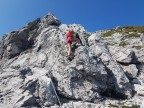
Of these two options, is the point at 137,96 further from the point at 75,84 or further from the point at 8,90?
the point at 8,90

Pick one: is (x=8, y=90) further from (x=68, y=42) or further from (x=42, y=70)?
(x=68, y=42)

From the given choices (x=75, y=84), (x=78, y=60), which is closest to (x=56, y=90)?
(x=75, y=84)

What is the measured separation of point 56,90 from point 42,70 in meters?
3.39

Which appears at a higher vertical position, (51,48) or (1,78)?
(51,48)

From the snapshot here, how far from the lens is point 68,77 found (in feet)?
95.4

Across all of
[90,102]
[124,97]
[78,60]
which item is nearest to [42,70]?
[78,60]

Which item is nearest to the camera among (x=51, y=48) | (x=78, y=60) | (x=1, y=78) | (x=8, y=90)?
(x=8, y=90)

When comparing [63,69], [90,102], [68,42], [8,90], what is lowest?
[90,102]

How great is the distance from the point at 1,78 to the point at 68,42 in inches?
335

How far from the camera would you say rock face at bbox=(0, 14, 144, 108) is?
26669 millimetres

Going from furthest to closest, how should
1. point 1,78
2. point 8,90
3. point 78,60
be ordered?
point 78,60, point 1,78, point 8,90

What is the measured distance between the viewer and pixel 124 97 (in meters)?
29.2

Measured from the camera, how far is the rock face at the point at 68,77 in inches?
1050

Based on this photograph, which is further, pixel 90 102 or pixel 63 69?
pixel 63 69
